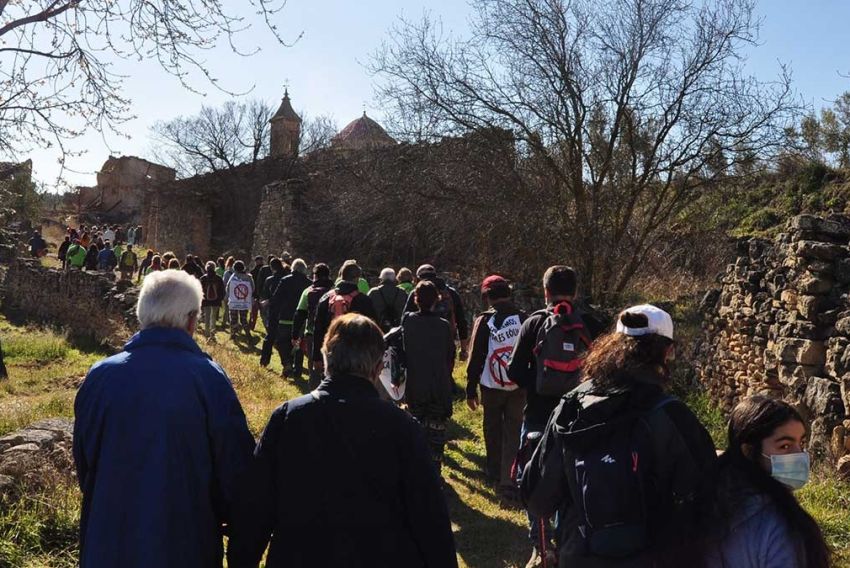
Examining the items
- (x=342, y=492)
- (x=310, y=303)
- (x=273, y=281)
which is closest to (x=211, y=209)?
(x=273, y=281)

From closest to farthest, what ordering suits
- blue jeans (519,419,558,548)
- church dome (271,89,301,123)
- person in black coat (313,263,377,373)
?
blue jeans (519,419,558,548) < person in black coat (313,263,377,373) < church dome (271,89,301,123)

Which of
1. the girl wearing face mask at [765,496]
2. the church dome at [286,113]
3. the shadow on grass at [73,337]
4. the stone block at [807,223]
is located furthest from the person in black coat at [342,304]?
the church dome at [286,113]

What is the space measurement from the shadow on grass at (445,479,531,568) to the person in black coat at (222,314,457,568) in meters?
2.40

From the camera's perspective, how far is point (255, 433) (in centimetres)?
714

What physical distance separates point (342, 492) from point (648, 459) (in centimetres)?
104

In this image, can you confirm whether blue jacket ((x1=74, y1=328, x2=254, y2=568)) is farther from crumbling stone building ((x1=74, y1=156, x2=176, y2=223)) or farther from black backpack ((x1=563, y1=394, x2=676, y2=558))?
crumbling stone building ((x1=74, y1=156, x2=176, y2=223))

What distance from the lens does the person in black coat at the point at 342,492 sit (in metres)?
2.46

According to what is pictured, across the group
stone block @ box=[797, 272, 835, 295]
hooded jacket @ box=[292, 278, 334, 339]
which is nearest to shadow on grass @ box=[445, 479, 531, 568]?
hooded jacket @ box=[292, 278, 334, 339]

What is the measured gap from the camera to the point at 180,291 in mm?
2844

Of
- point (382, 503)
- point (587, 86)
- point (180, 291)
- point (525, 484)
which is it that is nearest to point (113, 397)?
point (180, 291)

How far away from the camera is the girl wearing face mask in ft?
7.26

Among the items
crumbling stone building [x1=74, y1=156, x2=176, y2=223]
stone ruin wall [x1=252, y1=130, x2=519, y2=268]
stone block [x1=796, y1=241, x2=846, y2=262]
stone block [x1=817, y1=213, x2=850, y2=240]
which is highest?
crumbling stone building [x1=74, y1=156, x2=176, y2=223]

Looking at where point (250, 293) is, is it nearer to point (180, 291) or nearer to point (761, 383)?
point (761, 383)

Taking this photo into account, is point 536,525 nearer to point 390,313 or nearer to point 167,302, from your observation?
point 167,302
